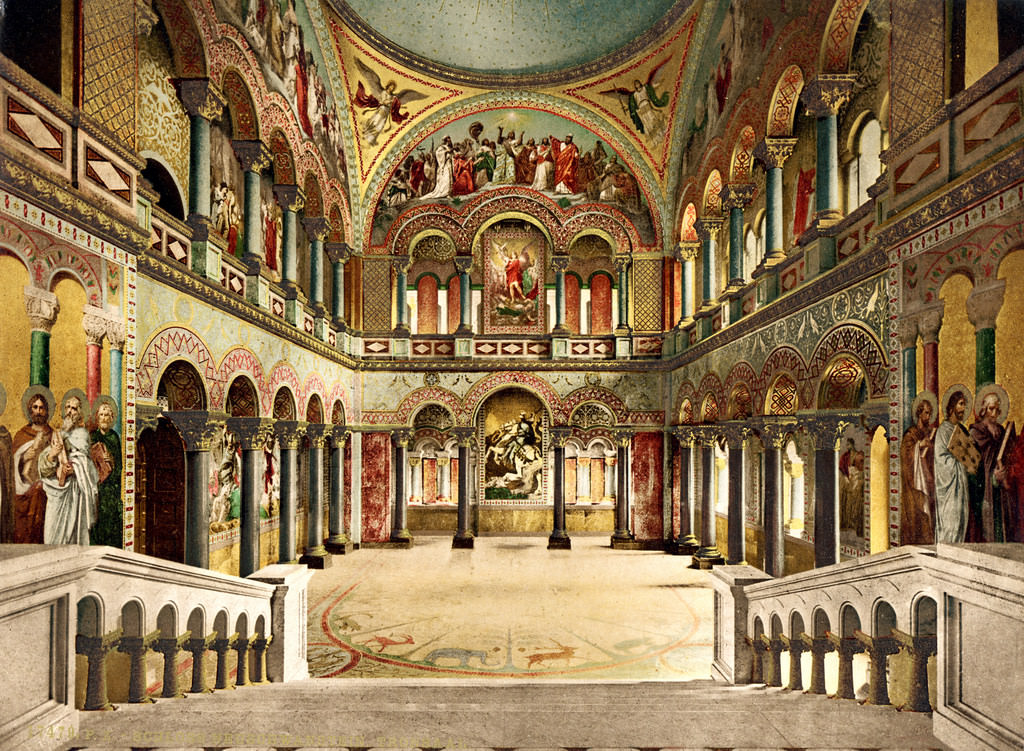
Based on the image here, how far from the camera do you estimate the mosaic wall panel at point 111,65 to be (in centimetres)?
577

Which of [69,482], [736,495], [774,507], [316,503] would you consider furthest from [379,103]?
[774,507]

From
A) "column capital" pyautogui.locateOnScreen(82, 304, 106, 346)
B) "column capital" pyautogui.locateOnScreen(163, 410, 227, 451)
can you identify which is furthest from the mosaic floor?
"column capital" pyautogui.locateOnScreen(82, 304, 106, 346)

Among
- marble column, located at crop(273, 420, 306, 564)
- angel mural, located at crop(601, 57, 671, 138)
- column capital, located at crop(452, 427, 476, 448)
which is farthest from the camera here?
column capital, located at crop(452, 427, 476, 448)

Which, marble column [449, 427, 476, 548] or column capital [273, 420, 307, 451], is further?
marble column [449, 427, 476, 548]

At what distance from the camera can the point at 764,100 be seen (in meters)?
10.5

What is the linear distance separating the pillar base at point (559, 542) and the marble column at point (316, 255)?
855 cm

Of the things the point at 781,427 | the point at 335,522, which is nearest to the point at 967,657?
the point at 781,427

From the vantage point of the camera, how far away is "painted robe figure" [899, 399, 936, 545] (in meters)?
5.68

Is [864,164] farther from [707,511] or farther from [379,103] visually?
[379,103]

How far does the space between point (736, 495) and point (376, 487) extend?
32.0 ft

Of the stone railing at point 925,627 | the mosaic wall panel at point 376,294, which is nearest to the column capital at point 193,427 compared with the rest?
the stone railing at point 925,627

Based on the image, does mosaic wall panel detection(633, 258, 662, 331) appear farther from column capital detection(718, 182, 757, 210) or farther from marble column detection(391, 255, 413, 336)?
marble column detection(391, 255, 413, 336)

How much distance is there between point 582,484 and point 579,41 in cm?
1252

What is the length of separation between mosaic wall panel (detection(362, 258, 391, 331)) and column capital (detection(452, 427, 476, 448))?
3575mm
